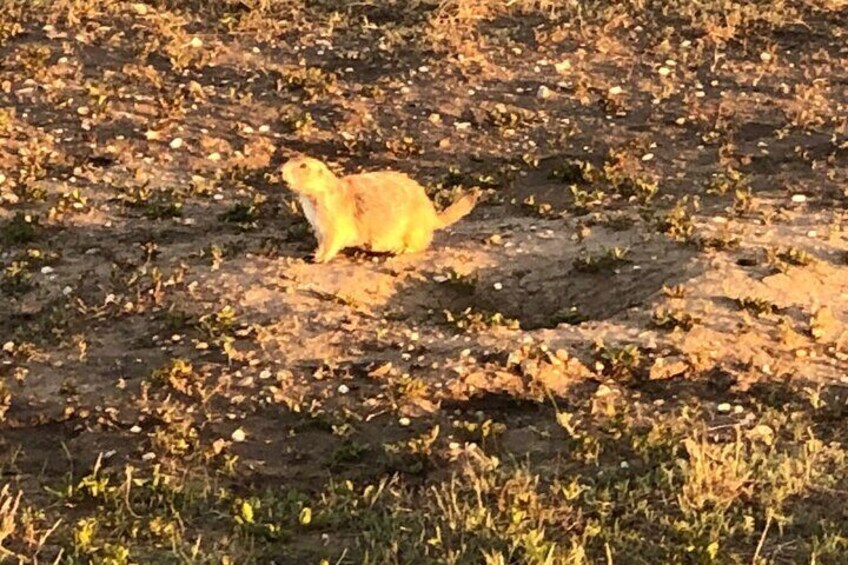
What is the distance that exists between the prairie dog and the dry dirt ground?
14 cm

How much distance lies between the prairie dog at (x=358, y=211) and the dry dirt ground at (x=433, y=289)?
5.4 inches

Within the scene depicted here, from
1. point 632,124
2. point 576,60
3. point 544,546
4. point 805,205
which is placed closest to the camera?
point 544,546

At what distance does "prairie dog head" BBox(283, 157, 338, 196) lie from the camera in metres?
8.07

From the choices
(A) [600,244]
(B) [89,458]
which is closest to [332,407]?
(B) [89,458]

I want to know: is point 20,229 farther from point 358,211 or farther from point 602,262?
point 602,262

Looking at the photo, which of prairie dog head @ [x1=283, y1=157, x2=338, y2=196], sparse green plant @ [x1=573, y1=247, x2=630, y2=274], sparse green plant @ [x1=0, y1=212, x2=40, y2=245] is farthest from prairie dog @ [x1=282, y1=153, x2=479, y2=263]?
sparse green plant @ [x1=0, y1=212, x2=40, y2=245]

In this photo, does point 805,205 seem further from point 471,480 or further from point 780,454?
point 471,480

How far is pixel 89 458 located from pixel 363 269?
2.54 m

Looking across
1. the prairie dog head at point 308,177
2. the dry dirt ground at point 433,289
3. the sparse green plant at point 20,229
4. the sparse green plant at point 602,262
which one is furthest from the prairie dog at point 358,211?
the sparse green plant at point 20,229

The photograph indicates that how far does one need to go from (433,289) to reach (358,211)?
74 cm

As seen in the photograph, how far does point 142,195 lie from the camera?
9281 mm

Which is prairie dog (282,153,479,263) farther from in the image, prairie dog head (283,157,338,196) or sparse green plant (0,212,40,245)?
sparse green plant (0,212,40,245)

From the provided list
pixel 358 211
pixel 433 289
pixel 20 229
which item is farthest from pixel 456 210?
pixel 20 229

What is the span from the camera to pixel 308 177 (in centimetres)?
810
